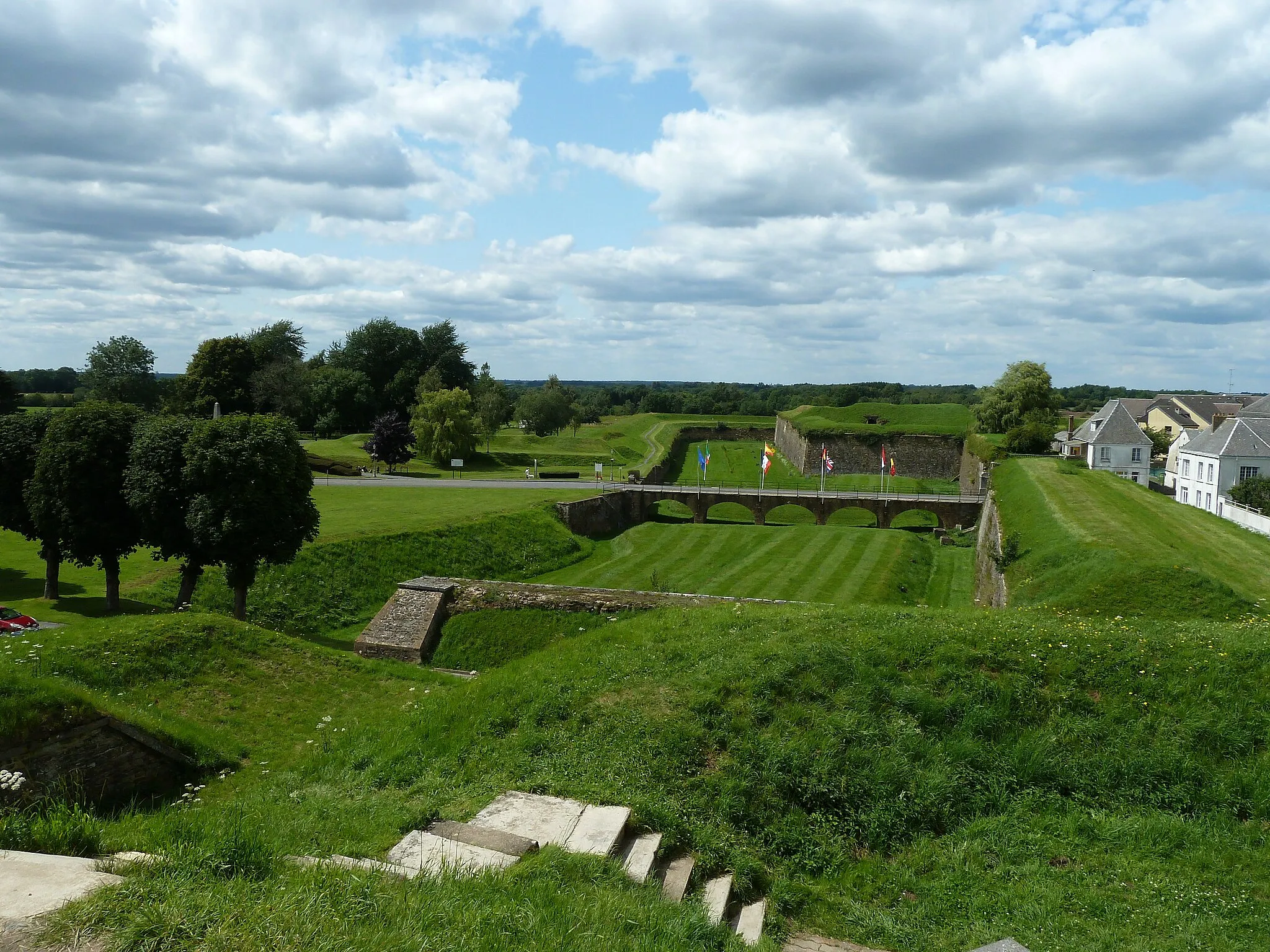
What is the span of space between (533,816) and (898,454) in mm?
65293

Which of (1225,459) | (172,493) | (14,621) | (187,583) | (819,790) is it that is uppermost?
(1225,459)

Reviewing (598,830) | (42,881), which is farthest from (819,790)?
(42,881)

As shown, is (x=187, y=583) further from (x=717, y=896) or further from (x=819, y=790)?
(x=717, y=896)

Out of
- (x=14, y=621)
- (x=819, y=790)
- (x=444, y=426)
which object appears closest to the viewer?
(x=819, y=790)

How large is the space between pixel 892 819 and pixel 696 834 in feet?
6.48

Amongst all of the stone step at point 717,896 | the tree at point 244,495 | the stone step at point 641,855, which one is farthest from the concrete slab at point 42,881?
the tree at point 244,495

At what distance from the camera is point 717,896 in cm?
655

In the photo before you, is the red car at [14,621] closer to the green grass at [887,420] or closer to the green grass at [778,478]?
the green grass at [778,478]

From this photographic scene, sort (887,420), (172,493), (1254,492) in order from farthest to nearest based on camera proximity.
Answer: (887,420) < (1254,492) < (172,493)

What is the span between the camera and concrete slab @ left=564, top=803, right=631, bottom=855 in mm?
6398

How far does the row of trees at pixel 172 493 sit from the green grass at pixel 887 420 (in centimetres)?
5335

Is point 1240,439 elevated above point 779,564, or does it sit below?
above

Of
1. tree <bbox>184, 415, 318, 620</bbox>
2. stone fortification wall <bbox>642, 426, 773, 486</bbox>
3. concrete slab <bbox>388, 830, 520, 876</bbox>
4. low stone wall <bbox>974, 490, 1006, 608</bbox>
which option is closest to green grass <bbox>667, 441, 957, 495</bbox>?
stone fortification wall <bbox>642, 426, 773, 486</bbox>

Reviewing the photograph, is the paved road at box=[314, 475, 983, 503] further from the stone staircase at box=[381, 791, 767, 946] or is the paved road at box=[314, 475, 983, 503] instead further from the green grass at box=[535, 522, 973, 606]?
the stone staircase at box=[381, 791, 767, 946]
